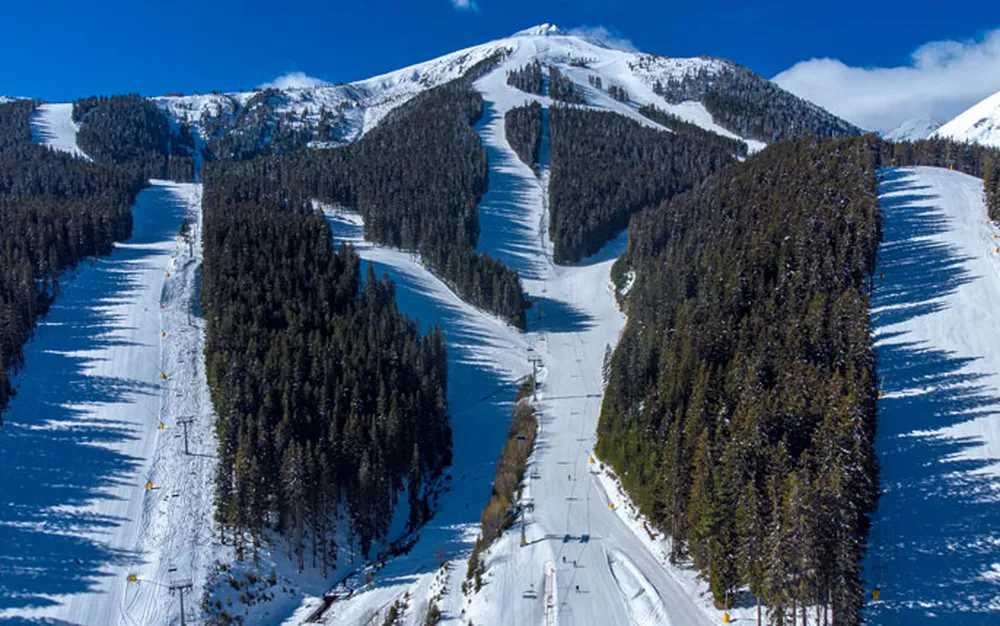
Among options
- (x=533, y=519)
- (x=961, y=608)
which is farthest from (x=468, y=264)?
(x=961, y=608)

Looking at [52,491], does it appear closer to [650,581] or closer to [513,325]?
[650,581]

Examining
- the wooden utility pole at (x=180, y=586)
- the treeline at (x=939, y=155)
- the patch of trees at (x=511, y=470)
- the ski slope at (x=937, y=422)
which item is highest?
the treeline at (x=939, y=155)

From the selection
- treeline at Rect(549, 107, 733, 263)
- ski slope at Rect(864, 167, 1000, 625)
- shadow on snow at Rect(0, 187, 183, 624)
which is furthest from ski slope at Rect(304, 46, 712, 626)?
shadow on snow at Rect(0, 187, 183, 624)

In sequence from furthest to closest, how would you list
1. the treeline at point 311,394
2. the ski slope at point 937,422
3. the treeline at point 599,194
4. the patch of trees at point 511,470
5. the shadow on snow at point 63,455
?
the treeline at point 599,194, the patch of trees at point 511,470, the treeline at point 311,394, the shadow on snow at point 63,455, the ski slope at point 937,422

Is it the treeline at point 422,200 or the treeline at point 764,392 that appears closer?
the treeline at point 764,392

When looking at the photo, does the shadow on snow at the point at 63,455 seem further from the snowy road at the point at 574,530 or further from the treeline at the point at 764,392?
the treeline at the point at 764,392

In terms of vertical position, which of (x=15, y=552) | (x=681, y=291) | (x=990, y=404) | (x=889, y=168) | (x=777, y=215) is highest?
(x=889, y=168)

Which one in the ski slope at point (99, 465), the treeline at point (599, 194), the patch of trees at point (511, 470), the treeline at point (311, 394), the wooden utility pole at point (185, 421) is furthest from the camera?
the treeline at point (599, 194)

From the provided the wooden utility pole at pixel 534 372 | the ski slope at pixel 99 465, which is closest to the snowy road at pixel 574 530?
the wooden utility pole at pixel 534 372
